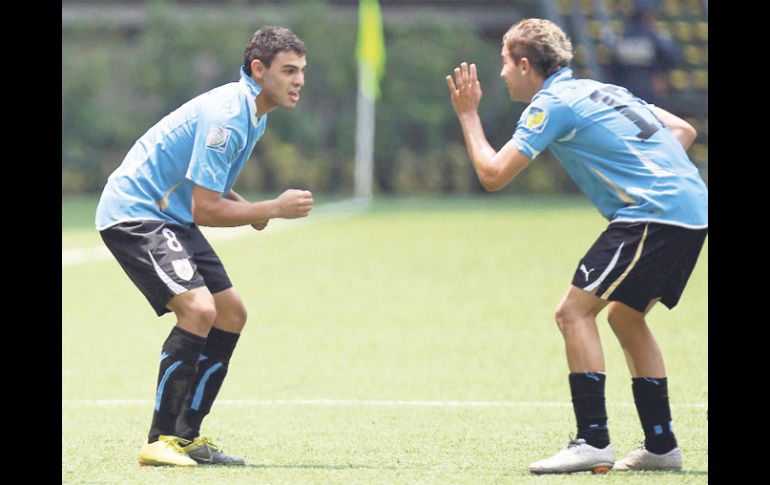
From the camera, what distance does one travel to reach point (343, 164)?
111 feet

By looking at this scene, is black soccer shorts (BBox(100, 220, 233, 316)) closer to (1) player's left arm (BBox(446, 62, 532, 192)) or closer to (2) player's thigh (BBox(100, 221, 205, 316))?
(2) player's thigh (BBox(100, 221, 205, 316))

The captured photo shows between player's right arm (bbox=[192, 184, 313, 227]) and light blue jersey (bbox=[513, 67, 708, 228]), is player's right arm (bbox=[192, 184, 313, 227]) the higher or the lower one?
the lower one

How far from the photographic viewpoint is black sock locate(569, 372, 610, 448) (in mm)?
6109

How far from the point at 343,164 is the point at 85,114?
626 centimetres

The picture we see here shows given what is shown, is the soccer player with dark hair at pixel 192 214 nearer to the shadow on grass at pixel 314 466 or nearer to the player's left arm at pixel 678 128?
the shadow on grass at pixel 314 466

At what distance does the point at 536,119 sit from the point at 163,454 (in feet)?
7.33

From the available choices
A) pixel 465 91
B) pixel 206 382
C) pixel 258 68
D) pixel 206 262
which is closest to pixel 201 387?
pixel 206 382

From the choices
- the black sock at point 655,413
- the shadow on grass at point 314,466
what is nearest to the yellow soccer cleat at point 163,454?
the shadow on grass at point 314,466

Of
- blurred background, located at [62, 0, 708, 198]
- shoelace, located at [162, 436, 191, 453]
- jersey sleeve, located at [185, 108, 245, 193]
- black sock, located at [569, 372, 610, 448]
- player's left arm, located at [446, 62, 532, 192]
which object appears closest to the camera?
player's left arm, located at [446, 62, 532, 192]

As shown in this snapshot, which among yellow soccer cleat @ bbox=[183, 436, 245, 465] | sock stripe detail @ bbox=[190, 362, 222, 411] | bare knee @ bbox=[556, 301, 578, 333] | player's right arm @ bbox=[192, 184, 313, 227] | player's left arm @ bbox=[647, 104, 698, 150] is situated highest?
player's left arm @ bbox=[647, 104, 698, 150]

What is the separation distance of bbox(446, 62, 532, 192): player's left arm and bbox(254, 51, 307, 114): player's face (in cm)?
76

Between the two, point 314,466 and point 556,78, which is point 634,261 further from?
point 314,466

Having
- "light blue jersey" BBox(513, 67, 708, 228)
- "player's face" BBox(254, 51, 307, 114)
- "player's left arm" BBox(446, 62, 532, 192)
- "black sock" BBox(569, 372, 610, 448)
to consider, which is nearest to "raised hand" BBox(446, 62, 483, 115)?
"player's left arm" BBox(446, 62, 532, 192)

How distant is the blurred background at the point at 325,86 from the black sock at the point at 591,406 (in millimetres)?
26511
